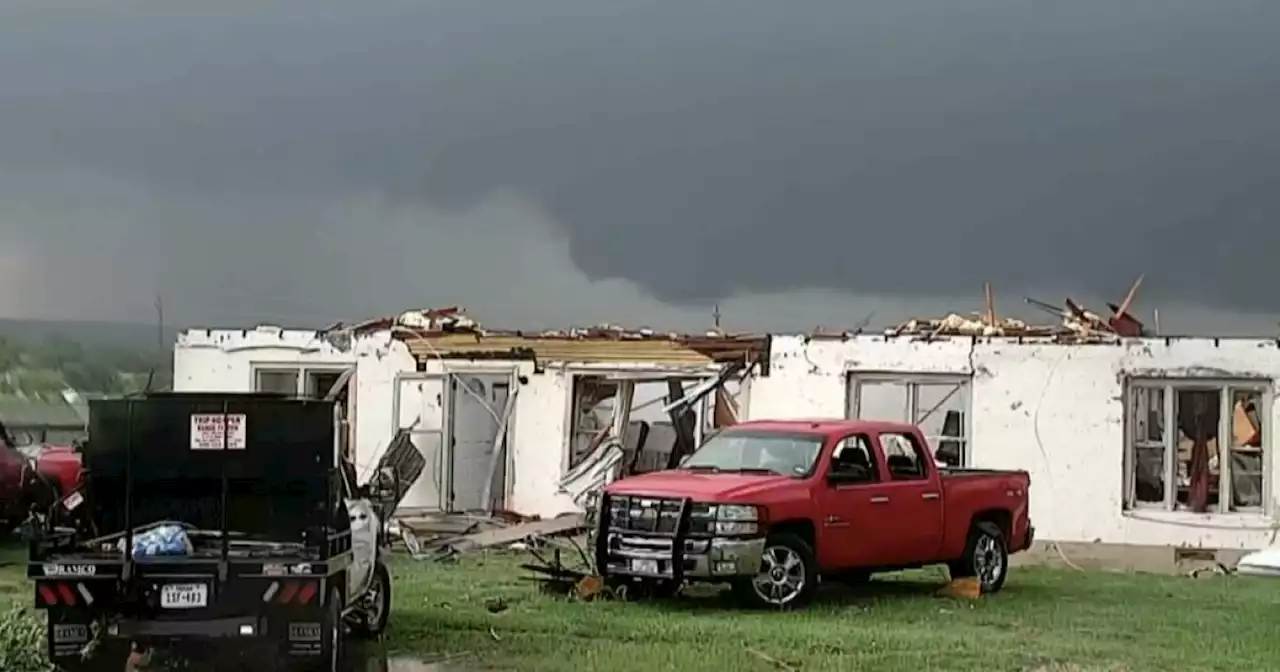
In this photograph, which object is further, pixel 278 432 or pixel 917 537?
pixel 917 537

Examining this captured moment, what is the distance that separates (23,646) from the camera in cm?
1156

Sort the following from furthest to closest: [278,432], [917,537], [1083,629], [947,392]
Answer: [947,392]
[917,537]
[1083,629]
[278,432]

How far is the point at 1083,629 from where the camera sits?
593 inches

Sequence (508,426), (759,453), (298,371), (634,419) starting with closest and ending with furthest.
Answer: (759,453), (634,419), (508,426), (298,371)

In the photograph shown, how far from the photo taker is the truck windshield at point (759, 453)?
16.6 m

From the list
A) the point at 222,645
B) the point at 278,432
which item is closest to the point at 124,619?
the point at 222,645

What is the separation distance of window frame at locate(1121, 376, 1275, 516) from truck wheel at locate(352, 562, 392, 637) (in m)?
11.9

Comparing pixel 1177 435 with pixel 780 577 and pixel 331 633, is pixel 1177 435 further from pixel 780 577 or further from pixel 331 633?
pixel 331 633

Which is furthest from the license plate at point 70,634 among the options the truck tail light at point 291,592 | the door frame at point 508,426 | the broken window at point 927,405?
the door frame at point 508,426

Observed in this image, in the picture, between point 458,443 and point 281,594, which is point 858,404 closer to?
point 458,443

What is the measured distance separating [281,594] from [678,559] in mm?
5532

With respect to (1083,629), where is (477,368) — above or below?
above

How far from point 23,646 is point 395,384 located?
14.6 m

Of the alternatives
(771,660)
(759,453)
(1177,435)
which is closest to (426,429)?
(759,453)
